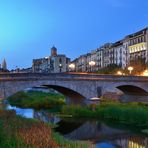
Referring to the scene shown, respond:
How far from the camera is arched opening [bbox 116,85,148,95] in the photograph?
70.1m

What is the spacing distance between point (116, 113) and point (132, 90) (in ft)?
90.9

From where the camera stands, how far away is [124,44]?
142 metres

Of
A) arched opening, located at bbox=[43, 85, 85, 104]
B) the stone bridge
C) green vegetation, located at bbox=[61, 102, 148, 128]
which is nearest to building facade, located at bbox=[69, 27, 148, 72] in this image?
the stone bridge

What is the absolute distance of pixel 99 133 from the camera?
38.0 meters

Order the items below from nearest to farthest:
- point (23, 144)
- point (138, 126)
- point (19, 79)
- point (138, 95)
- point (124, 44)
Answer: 1. point (23, 144)
2. point (138, 126)
3. point (19, 79)
4. point (138, 95)
5. point (124, 44)

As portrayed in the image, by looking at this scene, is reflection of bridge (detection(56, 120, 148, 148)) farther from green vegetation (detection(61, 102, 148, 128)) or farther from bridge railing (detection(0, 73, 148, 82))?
bridge railing (detection(0, 73, 148, 82))

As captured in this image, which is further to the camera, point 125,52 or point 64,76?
point 125,52

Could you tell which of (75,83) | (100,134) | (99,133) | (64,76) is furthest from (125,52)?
(100,134)

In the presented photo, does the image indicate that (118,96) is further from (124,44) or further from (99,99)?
(124,44)

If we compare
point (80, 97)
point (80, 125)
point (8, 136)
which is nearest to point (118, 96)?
point (80, 97)

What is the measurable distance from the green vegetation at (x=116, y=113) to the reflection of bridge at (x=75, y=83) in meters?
5.33

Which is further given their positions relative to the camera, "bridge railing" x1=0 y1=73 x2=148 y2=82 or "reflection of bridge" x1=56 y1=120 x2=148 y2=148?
"bridge railing" x1=0 y1=73 x2=148 y2=82

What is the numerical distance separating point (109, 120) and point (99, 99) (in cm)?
1488

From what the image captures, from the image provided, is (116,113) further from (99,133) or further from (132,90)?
(132,90)
